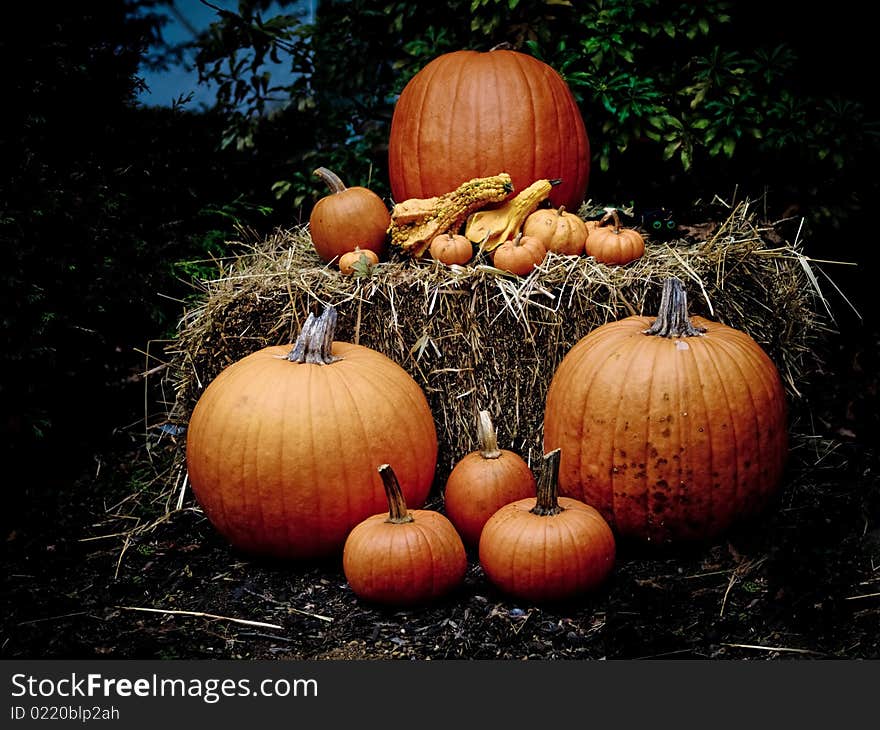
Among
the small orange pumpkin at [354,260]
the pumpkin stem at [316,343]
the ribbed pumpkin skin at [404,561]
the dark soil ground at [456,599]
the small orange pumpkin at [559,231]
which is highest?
the small orange pumpkin at [559,231]

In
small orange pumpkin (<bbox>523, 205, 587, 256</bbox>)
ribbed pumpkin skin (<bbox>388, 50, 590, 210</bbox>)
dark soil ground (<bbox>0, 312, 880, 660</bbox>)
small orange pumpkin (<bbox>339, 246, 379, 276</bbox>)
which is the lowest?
dark soil ground (<bbox>0, 312, 880, 660</bbox>)

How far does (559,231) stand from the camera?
150 inches

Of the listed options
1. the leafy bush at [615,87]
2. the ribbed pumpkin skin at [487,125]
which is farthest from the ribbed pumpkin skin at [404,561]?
the leafy bush at [615,87]

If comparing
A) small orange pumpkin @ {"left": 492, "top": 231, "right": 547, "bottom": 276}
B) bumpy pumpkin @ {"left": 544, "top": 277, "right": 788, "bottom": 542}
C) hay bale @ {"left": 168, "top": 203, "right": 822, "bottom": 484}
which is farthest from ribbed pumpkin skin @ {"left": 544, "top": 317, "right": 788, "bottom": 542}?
small orange pumpkin @ {"left": 492, "top": 231, "right": 547, "bottom": 276}

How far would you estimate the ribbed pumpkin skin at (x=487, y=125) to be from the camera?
405 centimetres

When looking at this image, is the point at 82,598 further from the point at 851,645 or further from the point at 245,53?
the point at 245,53

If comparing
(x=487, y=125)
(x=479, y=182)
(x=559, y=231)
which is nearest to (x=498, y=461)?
(x=559, y=231)

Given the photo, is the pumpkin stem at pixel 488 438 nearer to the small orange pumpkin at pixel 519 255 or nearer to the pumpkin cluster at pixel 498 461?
the pumpkin cluster at pixel 498 461

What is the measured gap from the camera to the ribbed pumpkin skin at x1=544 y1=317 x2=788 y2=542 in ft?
9.91

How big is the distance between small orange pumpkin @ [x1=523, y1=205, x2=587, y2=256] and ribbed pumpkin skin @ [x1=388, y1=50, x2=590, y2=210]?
1.03 feet

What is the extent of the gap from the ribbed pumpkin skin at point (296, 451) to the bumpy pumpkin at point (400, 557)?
26 cm

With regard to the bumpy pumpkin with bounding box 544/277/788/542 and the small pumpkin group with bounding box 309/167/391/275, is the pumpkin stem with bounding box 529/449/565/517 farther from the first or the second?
the small pumpkin group with bounding box 309/167/391/275

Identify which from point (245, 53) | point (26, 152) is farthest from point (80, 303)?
point (245, 53)

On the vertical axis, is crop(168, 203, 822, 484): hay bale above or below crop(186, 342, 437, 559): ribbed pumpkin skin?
above
